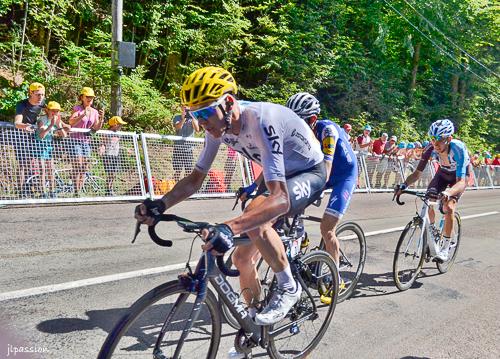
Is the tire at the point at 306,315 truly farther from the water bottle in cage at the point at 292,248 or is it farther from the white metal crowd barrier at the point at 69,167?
the white metal crowd barrier at the point at 69,167

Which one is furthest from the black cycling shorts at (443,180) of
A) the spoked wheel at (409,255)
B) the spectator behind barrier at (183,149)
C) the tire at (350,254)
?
the spectator behind barrier at (183,149)

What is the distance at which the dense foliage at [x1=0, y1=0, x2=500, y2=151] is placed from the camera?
12.6m

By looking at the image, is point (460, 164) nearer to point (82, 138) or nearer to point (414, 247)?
point (414, 247)

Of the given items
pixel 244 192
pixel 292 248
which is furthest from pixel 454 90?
pixel 292 248

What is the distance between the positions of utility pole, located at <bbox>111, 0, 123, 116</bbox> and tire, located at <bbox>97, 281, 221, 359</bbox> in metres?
8.93

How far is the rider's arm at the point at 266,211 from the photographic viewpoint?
2562 mm

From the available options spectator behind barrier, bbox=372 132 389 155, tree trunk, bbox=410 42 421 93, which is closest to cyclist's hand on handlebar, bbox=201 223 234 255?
spectator behind barrier, bbox=372 132 389 155

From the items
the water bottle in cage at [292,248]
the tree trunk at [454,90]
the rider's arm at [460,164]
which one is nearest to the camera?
the water bottle in cage at [292,248]

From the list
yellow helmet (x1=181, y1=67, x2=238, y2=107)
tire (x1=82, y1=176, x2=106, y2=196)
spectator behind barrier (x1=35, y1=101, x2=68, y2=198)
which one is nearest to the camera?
yellow helmet (x1=181, y1=67, x2=238, y2=107)

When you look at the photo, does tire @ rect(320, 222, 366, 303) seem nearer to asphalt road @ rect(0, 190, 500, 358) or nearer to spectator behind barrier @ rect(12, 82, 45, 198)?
asphalt road @ rect(0, 190, 500, 358)

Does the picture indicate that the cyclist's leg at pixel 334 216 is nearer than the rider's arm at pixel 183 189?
No

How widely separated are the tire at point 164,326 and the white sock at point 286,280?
0.59 m

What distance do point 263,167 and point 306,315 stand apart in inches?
57.0

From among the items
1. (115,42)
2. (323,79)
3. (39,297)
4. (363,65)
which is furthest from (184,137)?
(363,65)
